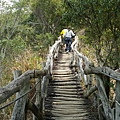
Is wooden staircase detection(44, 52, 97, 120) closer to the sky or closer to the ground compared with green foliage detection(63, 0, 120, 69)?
closer to the ground

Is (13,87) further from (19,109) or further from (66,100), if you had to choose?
(66,100)

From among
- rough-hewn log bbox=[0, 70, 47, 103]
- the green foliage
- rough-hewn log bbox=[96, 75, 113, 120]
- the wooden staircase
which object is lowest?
the wooden staircase

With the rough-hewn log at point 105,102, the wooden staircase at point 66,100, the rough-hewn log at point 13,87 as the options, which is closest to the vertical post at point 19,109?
the rough-hewn log at point 13,87

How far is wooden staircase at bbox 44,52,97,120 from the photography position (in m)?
5.46

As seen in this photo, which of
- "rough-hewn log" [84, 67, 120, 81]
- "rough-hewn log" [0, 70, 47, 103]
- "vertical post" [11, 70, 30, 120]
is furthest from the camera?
"rough-hewn log" [84, 67, 120, 81]

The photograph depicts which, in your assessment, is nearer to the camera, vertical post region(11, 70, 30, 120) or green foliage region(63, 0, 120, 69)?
vertical post region(11, 70, 30, 120)

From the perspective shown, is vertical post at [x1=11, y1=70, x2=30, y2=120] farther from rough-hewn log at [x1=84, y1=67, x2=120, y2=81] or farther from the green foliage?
the green foliage

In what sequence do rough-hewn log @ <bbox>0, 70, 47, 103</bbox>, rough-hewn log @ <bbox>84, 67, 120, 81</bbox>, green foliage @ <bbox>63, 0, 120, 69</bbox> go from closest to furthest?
1. rough-hewn log @ <bbox>0, 70, 47, 103</bbox>
2. rough-hewn log @ <bbox>84, 67, 120, 81</bbox>
3. green foliage @ <bbox>63, 0, 120, 69</bbox>

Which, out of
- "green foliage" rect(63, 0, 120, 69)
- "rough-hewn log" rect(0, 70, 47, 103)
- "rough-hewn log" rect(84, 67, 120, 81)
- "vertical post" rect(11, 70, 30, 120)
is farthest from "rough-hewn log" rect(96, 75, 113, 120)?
"vertical post" rect(11, 70, 30, 120)

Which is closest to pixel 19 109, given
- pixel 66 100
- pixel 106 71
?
pixel 106 71

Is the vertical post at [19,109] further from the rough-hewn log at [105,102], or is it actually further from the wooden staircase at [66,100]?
the wooden staircase at [66,100]

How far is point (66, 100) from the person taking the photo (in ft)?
21.2

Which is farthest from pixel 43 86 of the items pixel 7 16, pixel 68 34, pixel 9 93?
pixel 7 16

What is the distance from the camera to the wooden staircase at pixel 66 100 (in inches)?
215
